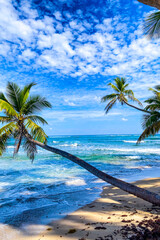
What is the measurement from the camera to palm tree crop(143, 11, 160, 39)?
380cm

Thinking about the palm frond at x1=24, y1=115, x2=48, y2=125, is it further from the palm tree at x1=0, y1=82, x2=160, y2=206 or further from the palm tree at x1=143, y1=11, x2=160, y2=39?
the palm tree at x1=143, y1=11, x2=160, y2=39

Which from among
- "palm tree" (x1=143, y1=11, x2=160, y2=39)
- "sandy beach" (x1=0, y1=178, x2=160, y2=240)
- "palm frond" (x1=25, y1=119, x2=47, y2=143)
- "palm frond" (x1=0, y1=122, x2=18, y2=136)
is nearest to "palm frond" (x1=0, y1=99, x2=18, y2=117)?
"palm frond" (x1=0, y1=122, x2=18, y2=136)

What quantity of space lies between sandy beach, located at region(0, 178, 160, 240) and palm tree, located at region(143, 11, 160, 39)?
4855 millimetres

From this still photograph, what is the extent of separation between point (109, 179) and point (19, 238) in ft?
9.37

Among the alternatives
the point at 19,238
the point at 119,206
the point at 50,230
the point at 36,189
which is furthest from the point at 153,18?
the point at 36,189

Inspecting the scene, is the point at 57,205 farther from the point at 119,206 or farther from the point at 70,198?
the point at 119,206

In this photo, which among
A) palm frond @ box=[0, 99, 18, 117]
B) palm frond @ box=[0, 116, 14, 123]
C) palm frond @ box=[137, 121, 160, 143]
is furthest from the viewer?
palm frond @ box=[137, 121, 160, 143]

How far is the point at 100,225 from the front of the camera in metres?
3.76

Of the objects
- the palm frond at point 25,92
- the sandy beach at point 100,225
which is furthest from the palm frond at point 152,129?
the palm frond at point 25,92

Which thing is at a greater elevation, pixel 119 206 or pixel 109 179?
pixel 109 179

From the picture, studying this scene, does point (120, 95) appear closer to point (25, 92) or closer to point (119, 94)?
point (119, 94)

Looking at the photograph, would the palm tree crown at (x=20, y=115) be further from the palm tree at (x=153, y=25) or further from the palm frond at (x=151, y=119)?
the palm frond at (x=151, y=119)

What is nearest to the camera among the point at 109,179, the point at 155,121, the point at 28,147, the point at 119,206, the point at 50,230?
the point at 50,230

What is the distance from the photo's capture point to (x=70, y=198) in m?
6.46
